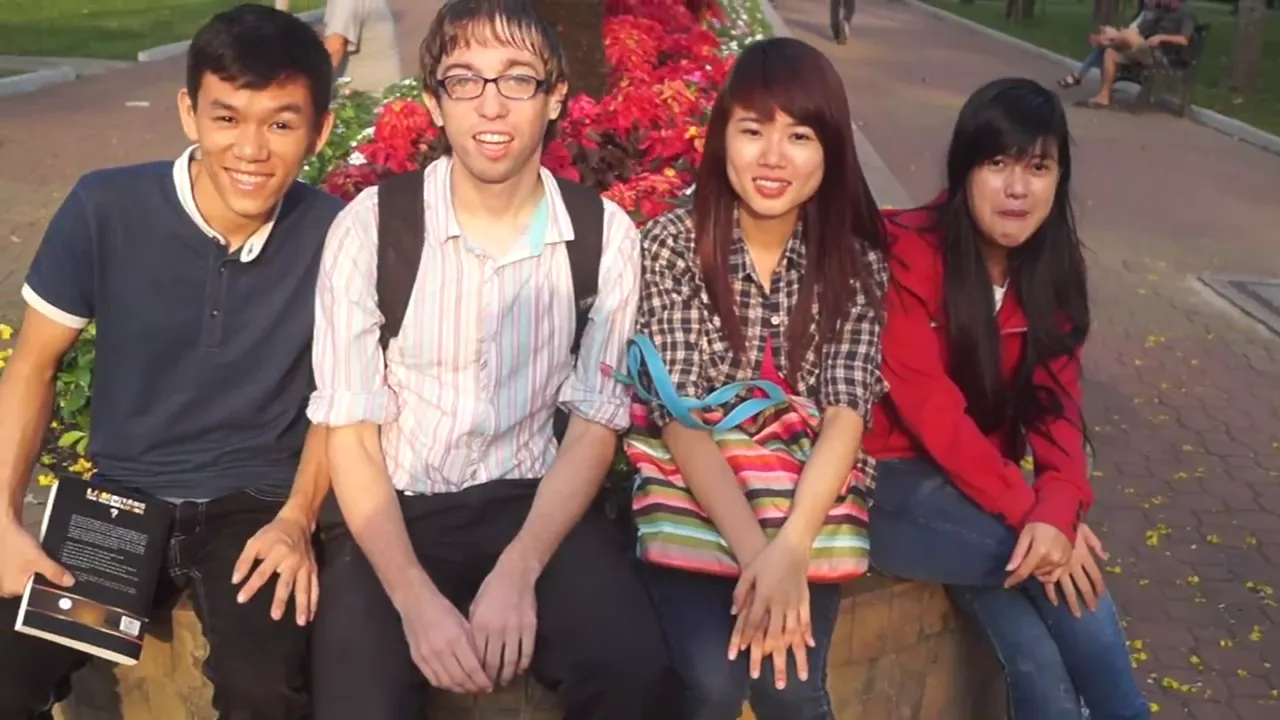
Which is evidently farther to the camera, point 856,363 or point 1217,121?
point 1217,121

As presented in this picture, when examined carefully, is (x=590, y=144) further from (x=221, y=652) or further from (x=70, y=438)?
(x=221, y=652)

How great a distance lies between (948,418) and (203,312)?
5.20ft

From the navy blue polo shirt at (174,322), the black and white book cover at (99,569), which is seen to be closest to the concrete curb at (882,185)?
the navy blue polo shirt at (174,322)

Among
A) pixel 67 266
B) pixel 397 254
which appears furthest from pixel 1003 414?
pixel 67 266

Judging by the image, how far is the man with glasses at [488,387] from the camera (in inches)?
88.0

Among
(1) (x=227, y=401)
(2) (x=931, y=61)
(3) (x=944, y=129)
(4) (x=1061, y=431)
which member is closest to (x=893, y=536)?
(4) (x=1061, y=431)

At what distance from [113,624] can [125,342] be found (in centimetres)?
58

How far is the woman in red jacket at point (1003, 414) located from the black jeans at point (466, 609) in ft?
2.09

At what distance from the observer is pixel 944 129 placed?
12.4 metres

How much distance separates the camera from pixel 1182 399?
5605mm

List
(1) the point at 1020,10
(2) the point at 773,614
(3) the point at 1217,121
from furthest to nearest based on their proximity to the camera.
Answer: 1. (1) the point at 1020,10
2. (3) the point at 1217,121
3. (2) the point at 773,614

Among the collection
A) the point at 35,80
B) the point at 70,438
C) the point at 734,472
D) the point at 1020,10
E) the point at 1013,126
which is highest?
the point at 1013,126

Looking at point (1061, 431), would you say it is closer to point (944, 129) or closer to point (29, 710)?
point (29, 710)

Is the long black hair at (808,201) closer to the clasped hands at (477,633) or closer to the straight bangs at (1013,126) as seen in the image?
the straight bangs at (1013,126)
